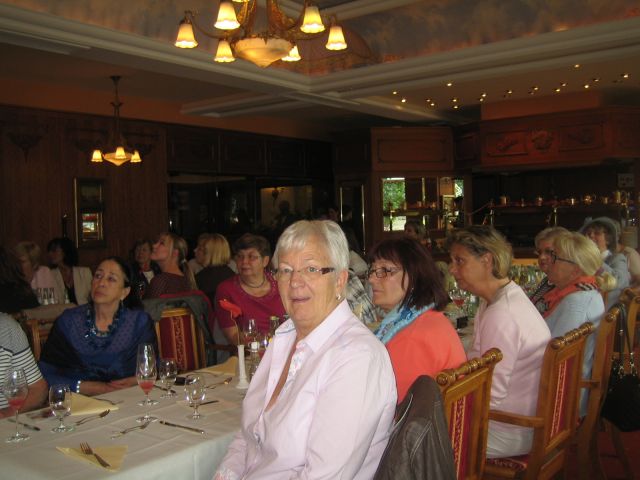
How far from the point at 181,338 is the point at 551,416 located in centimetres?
226

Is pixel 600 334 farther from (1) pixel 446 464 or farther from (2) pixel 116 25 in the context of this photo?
(2) pixel 116 25

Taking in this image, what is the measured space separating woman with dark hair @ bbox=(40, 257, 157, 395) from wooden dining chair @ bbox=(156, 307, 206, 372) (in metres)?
0.62

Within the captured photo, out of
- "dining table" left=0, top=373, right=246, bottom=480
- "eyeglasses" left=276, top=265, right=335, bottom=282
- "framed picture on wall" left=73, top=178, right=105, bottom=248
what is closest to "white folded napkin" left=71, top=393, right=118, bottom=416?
"dining table" left=0, top=373, right=246, bottom=480

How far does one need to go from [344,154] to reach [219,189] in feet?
7.49

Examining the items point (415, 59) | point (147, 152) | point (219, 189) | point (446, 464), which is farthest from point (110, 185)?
point (446, 464)

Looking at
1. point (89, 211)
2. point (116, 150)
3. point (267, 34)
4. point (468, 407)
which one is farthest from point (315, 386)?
point (89, 211)

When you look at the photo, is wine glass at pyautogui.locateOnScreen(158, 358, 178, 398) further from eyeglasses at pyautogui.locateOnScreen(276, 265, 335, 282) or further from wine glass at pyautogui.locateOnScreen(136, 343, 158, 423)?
eyeglasses at pyautogui.locateOnScreen(276, 265, 335, 282)

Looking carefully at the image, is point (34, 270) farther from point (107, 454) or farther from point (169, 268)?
point (107, 454)

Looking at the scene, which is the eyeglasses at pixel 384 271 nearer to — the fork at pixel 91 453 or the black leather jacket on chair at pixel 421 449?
the black leather jacket on chair at pixel 421 449

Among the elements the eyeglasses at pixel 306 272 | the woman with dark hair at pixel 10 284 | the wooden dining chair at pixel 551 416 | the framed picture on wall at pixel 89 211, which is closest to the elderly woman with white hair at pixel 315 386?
the eyeglasses at pixel 306 272

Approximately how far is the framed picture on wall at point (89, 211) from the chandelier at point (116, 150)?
36cm

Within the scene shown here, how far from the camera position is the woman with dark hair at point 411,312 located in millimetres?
2344

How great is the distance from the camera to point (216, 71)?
22.1 feet

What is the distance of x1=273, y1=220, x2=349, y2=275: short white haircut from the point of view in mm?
2117
